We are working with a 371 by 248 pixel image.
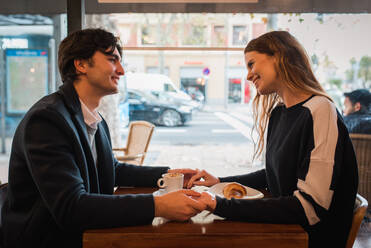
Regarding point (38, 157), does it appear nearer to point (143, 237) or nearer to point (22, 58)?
point (143, 237)

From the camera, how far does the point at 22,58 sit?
5.82 meters

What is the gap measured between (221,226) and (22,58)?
18.4 feet

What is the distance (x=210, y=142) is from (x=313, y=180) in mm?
5567

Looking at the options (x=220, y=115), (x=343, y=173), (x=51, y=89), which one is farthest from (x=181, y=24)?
(x=343, y=173)

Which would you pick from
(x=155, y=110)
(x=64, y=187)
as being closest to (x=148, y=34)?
(x=155, y=110)

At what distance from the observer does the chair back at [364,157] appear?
3541mm

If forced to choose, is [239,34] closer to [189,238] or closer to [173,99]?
[173,99]

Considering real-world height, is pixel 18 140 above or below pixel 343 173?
above

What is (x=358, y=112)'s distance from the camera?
395 cm

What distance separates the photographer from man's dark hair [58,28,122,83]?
4.95 feet

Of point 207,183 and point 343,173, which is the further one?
point 207,183

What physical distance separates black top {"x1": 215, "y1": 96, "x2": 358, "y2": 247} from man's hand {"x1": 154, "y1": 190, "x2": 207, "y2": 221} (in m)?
0.09

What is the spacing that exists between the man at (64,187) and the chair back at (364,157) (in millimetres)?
2824

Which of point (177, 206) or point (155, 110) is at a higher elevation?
point (177, 206)
